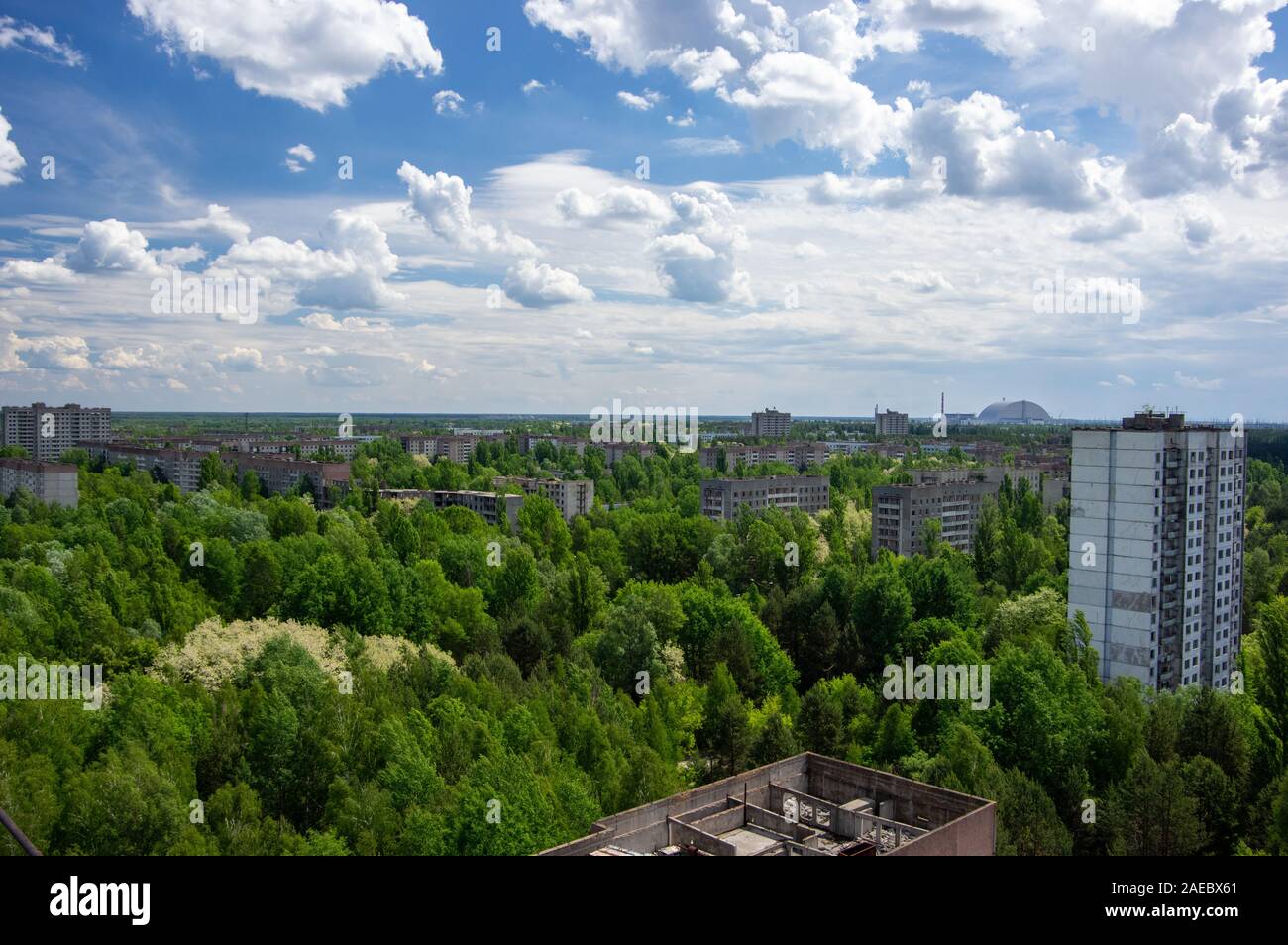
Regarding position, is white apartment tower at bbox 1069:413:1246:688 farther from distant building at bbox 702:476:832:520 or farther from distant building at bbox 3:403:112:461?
distant building at bbox 3:403:112:461

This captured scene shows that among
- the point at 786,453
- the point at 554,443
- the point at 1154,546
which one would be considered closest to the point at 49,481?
the point at 1154,546

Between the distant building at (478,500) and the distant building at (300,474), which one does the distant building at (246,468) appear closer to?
the distant building at (300,474)

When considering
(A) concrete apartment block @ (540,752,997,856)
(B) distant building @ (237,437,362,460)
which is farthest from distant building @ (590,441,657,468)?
(A) concrete apartment block @ (540,752,997,856)

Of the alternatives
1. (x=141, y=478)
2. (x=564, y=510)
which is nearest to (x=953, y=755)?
(x=564, y=510)

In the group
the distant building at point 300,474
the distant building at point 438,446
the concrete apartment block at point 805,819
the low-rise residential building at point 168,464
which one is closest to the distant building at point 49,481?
the distant building at point 300,474

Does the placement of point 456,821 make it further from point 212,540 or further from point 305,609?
point 212,540

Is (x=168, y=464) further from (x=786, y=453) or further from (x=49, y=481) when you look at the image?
(x=786, y=453)
